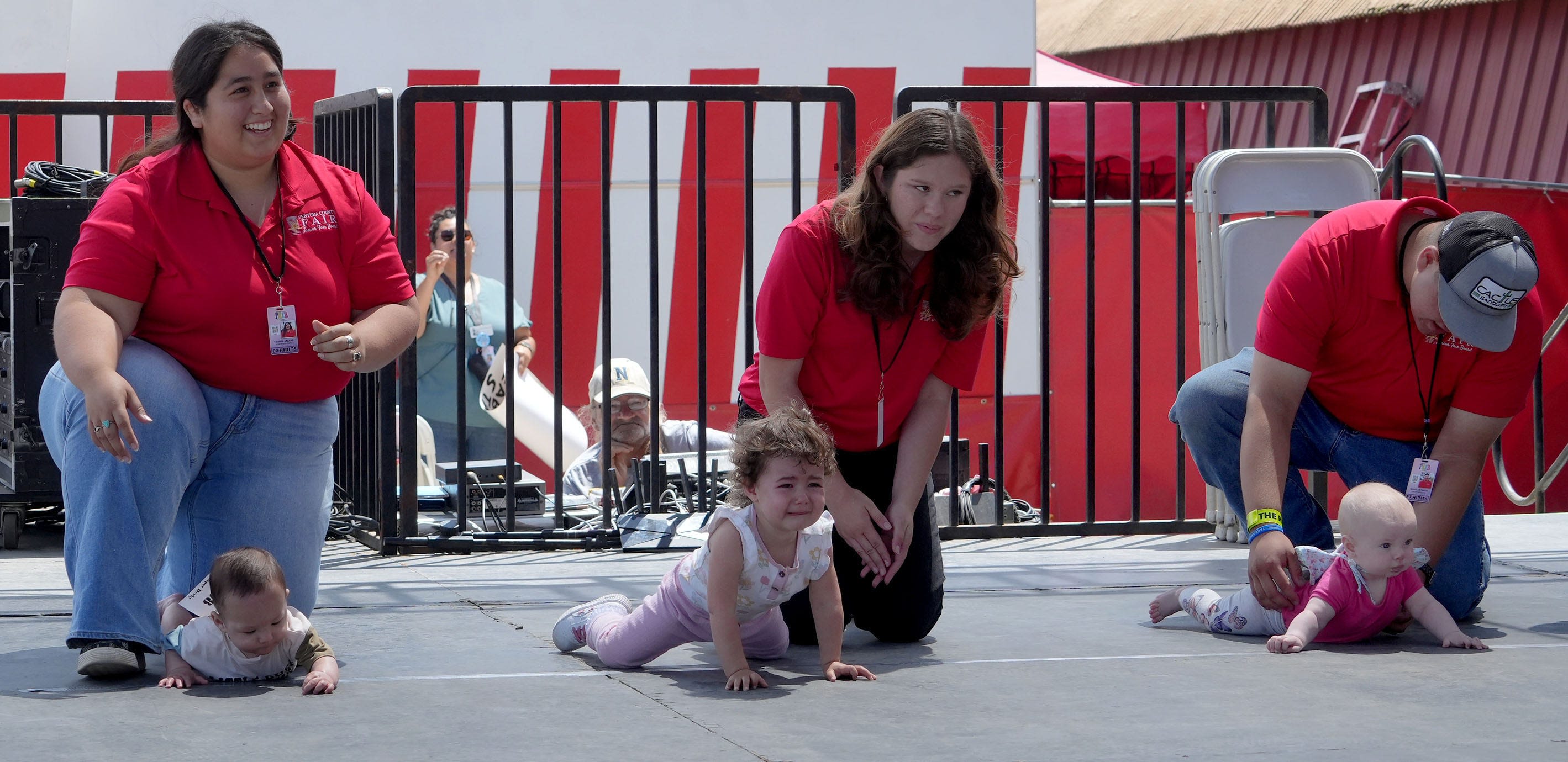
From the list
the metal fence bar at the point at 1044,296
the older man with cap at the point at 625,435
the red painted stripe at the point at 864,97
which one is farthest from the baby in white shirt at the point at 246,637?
the red painted stripe at the point at 864,97

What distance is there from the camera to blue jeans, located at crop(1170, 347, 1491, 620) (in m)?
3.92

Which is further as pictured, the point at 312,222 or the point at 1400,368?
the point at 1400,368

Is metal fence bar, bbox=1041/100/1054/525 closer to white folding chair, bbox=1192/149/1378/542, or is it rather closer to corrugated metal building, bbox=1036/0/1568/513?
white folding chair, bbox=1192/149/1378/542

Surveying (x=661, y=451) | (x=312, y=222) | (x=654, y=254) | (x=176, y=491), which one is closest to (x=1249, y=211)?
(x=654, y=254)

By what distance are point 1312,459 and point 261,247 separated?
257cm

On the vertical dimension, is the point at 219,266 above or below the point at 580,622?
above

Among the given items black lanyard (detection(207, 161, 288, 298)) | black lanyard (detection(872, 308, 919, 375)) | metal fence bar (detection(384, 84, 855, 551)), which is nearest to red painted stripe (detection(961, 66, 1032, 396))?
metal fence bar (detection(384, 84, 855, 551))

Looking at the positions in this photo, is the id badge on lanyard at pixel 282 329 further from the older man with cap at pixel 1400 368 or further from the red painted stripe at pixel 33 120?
the red painted stripe at pixel 33 120

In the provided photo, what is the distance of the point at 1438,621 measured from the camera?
3645mm

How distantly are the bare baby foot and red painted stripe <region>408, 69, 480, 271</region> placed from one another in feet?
17.0

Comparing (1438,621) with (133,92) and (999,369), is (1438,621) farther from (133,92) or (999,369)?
(133,92)

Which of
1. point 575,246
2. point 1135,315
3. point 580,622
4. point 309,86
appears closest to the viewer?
point 580,622

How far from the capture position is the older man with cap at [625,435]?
6.90 metres

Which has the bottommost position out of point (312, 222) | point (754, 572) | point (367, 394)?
point (754, 572)
